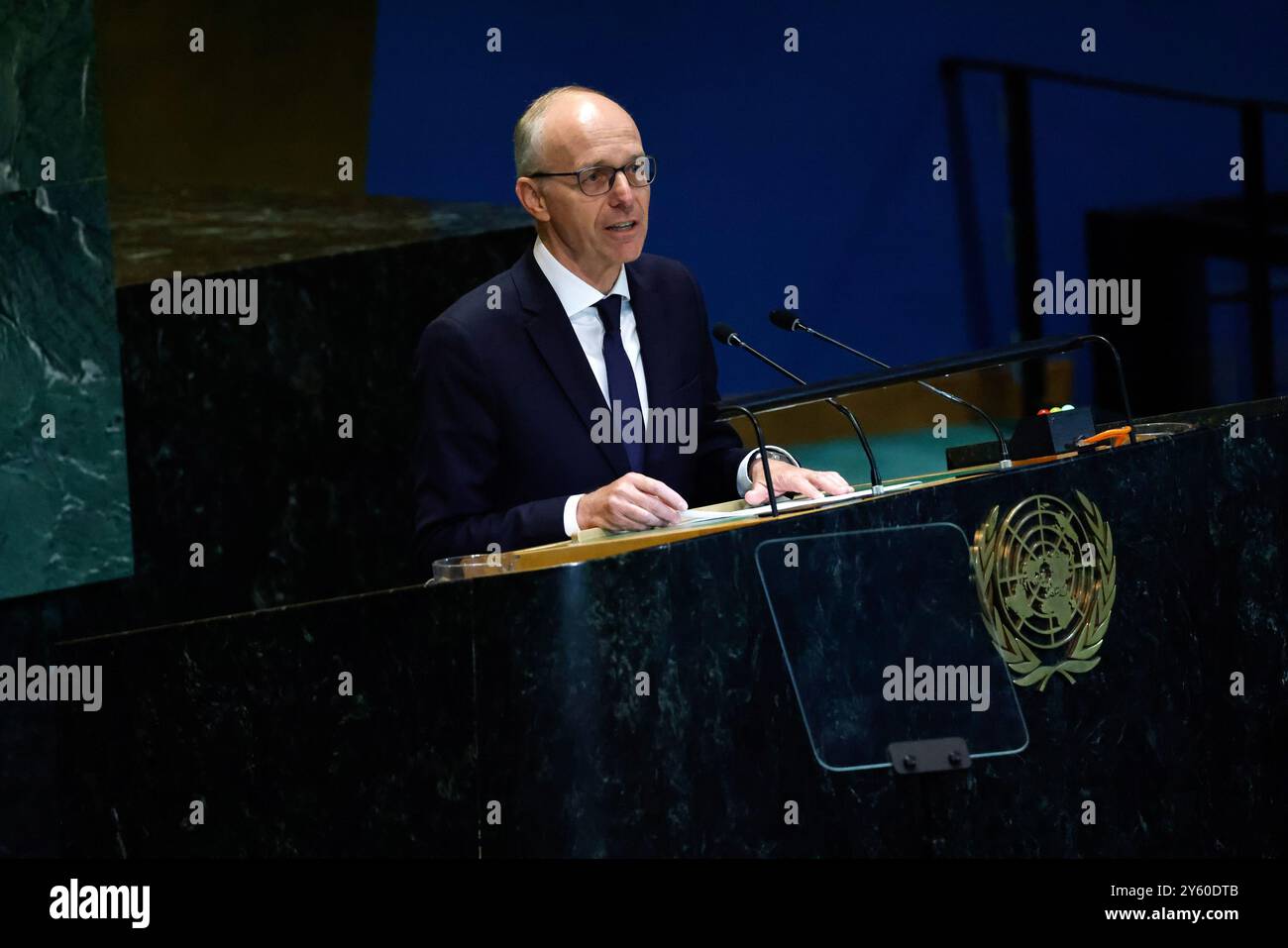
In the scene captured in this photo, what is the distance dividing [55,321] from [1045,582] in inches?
114

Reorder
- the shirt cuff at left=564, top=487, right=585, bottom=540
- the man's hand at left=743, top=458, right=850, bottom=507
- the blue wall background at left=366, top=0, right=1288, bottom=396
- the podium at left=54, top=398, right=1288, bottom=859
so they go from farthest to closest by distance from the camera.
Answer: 1. the blue wall background at left=366, top=0, right=1288, bottom=396
2. the shirt cuff at left=564, top=487, right=585, bottom=540
3. the man's hand at left=743, top=458, right=850, bottom=507
4. the podium at left=54, top=398, right=1288, bottom=859

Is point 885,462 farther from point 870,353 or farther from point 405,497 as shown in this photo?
point 405,497

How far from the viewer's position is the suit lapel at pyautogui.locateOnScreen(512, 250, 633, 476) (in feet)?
9.42

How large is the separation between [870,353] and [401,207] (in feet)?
4.61

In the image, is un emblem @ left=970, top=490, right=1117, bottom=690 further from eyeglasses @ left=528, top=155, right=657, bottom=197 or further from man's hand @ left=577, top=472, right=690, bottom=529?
eyeglasses @ left=528, top=155, right=657, bottom=197

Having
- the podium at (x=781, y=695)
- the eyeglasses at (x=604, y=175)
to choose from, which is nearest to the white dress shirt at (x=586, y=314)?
the eyeglasses at (x=604, y=175)

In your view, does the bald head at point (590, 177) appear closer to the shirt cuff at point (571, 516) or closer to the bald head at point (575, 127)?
the bald head at point (575, 127)

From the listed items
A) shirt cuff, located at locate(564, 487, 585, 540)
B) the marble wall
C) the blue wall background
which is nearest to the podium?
shirt cuff, located at locate(564, 487, 585, 540)

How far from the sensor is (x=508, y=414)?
2.86m

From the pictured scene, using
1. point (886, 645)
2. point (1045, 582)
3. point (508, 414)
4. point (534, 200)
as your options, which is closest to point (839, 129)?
point (534, 200)

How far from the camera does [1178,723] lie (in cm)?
221

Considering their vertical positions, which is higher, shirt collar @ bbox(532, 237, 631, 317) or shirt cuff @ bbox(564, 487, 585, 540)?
shirt collar @ bbox(532, 237, 631, 317)

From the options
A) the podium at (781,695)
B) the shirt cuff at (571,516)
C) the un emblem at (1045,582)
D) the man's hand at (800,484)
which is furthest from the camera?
the shirt cuff at (571,516)

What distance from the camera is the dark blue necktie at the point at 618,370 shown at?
2.93m
